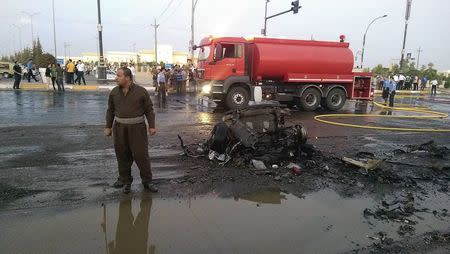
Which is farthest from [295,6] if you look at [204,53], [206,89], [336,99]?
[206,89]

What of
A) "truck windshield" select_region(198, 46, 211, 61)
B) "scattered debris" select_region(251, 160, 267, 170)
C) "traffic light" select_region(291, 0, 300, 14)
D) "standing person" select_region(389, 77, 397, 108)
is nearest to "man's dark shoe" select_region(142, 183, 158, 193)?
"scattered debris" select_region(251, 160, 267, 170)

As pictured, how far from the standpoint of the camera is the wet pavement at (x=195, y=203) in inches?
162

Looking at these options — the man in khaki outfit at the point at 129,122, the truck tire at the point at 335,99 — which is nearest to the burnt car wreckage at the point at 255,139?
the man in khaki outfit at the point at 129,122

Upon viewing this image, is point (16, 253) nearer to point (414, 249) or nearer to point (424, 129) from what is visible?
point (414, 249)

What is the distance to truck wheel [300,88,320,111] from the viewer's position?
58.5 feet

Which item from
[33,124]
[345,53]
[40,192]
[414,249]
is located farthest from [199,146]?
[345,53]

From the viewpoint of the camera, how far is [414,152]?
29.1 feet

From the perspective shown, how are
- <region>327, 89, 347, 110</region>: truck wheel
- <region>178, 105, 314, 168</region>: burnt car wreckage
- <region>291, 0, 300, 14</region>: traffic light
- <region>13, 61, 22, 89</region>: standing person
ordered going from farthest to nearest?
<region>291, 0, 300, 14</region>: traffic light → <region>13, 61, 22, 89</region>: standing person → <region>327, 89, 347, 110</region>: truck wheel → <region>178, 105, 314, 168</region>: burnt car wreckage

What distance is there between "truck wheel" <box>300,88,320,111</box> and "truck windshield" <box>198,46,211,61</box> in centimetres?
505

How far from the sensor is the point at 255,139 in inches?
281

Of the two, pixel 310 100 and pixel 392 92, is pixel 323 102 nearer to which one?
pixel 310 100

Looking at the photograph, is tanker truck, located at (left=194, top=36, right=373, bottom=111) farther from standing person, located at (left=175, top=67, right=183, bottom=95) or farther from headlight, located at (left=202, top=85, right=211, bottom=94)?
standing person, located at (left=175, top=67, right=183, bottom=95)

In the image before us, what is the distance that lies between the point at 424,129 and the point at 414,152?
4532 mm

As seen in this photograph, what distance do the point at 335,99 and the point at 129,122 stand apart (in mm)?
15265
